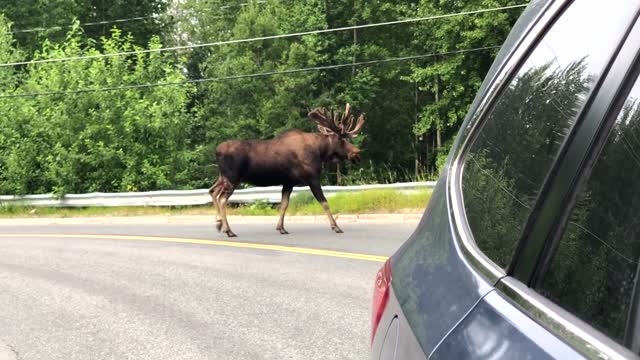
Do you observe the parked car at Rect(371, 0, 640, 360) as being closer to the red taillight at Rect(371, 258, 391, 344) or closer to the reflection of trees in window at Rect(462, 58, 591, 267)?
the reflection of trees in window at Rect(462, 58, 591, 267)

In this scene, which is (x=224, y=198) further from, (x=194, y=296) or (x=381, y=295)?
(x=381, y=295)

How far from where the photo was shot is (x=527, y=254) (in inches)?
59.8

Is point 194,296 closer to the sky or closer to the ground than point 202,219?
closer to the sky

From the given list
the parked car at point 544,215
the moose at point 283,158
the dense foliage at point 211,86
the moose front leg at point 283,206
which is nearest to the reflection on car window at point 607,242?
the parked car at point 544,215

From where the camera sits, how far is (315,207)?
1697 cm

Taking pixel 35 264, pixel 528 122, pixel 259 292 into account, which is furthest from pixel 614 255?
pixel 35 264

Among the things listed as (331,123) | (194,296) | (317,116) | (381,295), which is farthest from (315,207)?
(381,295)

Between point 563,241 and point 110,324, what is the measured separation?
19.0 feet

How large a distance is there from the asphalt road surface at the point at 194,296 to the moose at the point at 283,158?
1.35 meters

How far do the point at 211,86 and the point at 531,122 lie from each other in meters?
40.0

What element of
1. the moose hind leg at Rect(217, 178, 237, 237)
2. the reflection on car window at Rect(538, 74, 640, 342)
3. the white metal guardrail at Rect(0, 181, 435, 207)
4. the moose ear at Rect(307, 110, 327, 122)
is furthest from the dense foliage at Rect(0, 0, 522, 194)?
the reflection on car window at Rect(538, 74, 640, 342)

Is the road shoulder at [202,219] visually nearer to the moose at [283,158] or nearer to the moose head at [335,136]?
the moose head at [335,136]

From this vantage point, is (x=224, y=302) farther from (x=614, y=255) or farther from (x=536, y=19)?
(x=614, y=255)

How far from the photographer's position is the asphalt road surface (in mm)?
5660
